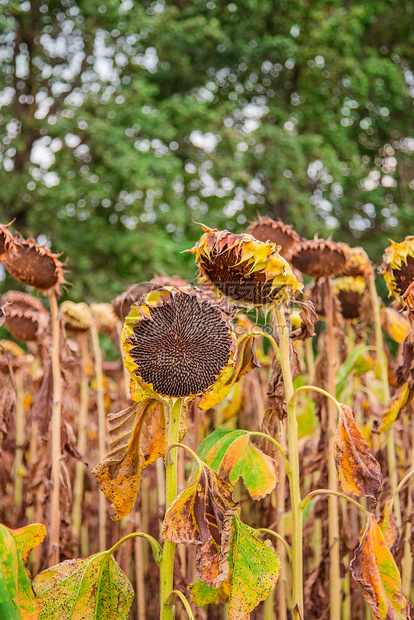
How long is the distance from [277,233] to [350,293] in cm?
64

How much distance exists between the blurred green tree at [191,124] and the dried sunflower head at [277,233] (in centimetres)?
649

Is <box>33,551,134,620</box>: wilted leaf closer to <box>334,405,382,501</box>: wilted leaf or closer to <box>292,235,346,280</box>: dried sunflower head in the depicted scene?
<box>334,405,382,501</box>: wilted leaf

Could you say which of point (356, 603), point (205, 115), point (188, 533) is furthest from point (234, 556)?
point (205, 115)

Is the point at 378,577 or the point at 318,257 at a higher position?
the point at 318,257

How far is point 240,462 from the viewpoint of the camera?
107 centimetres

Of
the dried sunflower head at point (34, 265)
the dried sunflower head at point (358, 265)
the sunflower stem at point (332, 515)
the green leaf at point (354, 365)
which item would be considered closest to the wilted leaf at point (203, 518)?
the sunflower stem at point (332, 515)

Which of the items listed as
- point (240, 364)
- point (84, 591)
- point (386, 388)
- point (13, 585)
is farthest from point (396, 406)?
point (13, 585)

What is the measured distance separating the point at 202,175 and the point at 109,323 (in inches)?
314

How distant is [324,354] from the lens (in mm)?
1783

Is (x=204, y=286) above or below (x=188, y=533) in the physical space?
above

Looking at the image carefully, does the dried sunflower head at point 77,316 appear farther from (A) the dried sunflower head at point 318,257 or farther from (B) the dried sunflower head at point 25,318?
(A) the dried sunflower head at point 318,257

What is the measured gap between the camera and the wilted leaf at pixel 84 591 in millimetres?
991

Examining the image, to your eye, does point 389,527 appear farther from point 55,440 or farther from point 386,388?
point 55,440

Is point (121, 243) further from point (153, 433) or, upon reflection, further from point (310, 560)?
point (153, 433)
